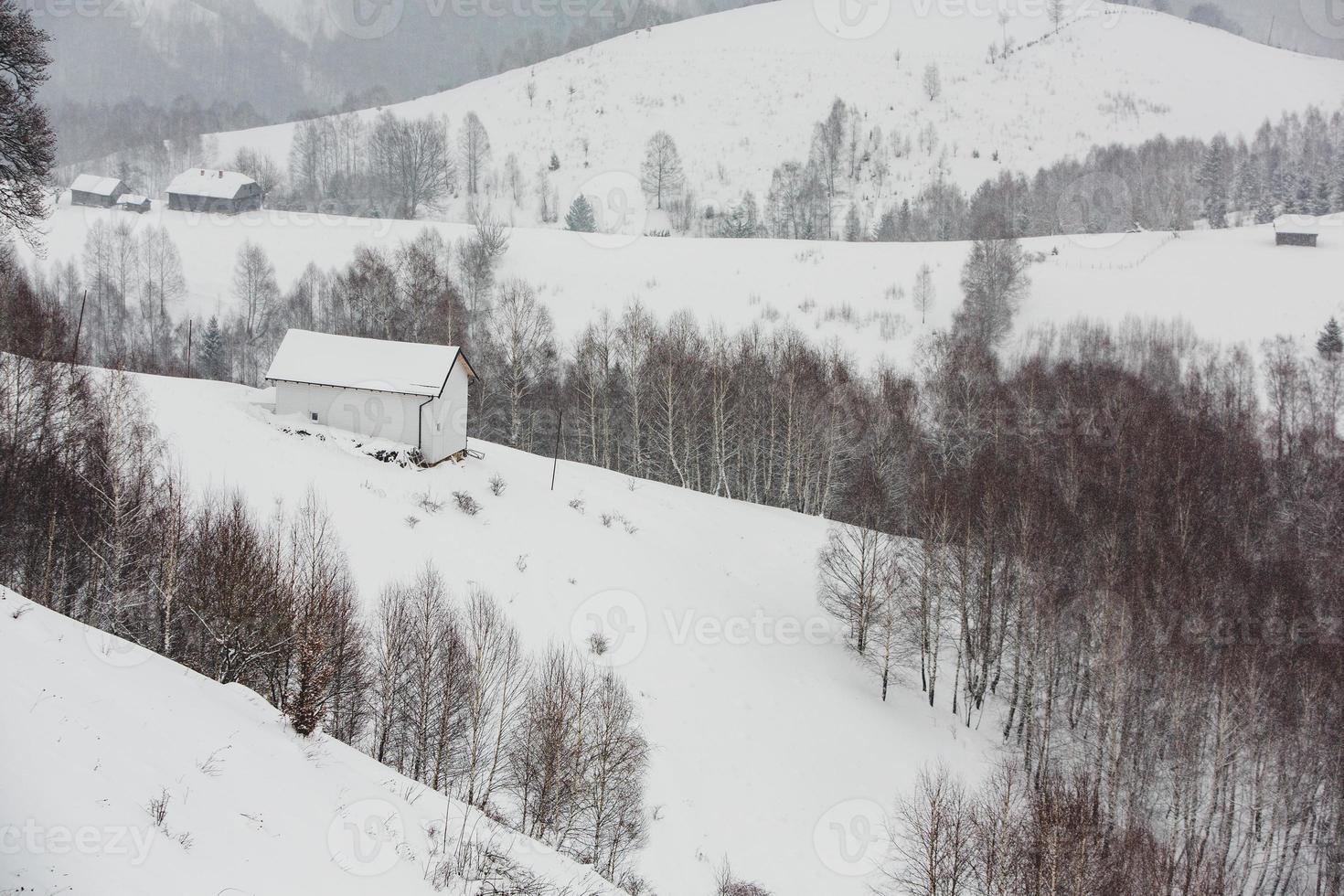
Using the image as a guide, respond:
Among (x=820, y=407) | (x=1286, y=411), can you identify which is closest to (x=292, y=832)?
(x=820, y=407)

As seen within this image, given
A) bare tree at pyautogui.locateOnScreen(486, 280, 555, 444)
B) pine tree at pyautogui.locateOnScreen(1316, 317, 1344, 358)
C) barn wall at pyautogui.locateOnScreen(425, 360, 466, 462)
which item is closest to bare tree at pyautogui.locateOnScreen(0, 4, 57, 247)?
barn wall at pyautogui.locateOnScreen(425, 360, 466, 462)

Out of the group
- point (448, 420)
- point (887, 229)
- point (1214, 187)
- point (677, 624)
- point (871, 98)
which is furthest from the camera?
point (871, 98)

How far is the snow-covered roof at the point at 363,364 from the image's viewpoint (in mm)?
36688

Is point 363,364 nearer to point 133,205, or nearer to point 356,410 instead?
point 356,410

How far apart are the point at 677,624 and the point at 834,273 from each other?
185 feet

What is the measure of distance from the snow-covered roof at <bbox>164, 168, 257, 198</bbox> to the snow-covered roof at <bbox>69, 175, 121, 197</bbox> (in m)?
7.24

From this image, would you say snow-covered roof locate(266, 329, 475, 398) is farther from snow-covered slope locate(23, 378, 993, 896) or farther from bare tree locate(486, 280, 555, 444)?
bare tree locate(486, 280, 555, 444)

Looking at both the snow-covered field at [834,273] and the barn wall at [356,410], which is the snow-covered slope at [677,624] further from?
the snow-covered field at [834,273]

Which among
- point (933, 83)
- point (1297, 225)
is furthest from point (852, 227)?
point (933, 83)

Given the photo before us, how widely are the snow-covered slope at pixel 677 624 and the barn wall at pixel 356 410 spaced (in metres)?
1.49

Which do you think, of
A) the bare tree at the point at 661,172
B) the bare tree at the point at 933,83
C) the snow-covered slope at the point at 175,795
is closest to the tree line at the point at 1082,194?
the bare tree at the point at 661,172

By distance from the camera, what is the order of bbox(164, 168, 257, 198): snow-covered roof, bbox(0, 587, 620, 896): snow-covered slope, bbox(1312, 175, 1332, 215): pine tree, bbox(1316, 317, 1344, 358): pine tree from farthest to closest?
bbox(1312, 175, 1332, 215): pine tree
bbox(164, 168, 257, 198): snow-covered roof
bbox(1316, 317, 1344, 358): pine tree
bbox(0, 587, 620, 896): snow-covered slope

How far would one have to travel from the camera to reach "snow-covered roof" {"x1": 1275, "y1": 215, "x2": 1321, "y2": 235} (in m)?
74.2

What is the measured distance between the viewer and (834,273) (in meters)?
77.3
